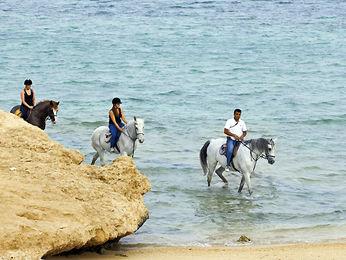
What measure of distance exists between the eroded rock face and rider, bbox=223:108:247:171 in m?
5.10

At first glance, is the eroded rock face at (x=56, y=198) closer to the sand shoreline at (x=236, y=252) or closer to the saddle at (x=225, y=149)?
the sand shoreline at (x=236, y=252)

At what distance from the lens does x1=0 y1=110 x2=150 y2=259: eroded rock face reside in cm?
1141

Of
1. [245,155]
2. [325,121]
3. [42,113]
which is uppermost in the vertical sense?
[42,113]

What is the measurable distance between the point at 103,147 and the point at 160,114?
8601 millimetres

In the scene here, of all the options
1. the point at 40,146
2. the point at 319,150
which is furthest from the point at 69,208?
the point at 319,150

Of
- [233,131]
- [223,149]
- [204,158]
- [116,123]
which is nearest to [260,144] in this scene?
[233,131]

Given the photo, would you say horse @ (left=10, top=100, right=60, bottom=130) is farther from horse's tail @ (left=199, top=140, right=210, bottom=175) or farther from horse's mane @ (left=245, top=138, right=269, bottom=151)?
horse's mane @ (left=245, top=138, right=269, bottom=151)

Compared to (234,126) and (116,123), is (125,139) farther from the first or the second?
(234,126)

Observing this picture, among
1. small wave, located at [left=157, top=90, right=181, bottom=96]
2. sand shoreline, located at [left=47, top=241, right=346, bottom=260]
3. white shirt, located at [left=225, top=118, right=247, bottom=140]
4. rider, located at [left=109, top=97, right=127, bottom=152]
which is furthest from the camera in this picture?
small wave, located at [left=157, top=90, right=181, bottom=96]

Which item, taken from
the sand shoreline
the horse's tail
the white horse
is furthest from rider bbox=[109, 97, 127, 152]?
the sand shoreline

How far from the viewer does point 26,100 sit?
2134 centimetres

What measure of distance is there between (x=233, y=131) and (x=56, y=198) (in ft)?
→ 24.4

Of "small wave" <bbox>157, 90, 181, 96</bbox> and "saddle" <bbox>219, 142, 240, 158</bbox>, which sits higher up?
"saddle" <bbox>219, 142, 240, 158</bbox>

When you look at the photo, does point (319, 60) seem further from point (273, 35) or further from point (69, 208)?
point (69, 208)
